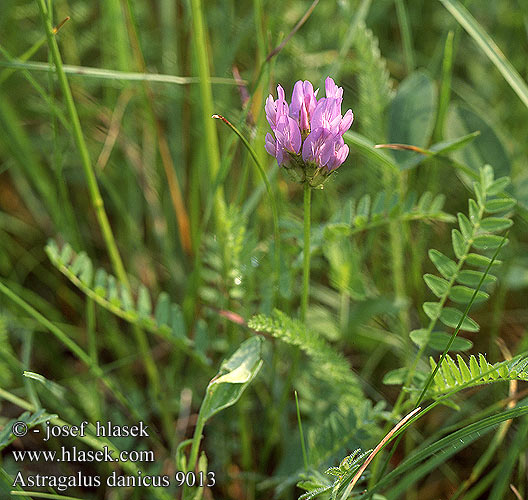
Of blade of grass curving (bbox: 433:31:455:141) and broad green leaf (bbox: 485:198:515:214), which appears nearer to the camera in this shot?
broad green leaf (bbox: 485:198:515:214)

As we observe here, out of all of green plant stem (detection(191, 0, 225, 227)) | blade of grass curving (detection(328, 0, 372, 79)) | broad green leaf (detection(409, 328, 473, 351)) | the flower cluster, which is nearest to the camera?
the flower cluster

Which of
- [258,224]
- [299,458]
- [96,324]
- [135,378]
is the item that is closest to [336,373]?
[299,458]

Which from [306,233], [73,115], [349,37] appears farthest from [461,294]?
[73,115]

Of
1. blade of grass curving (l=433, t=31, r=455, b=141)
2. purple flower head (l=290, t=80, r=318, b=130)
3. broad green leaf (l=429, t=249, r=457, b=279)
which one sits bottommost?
broad green leaf (l=429, t=249, r=457, b=279)

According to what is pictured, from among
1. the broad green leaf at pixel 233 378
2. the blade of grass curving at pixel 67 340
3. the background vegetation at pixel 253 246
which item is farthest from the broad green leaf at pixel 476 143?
the blade of grass curving at pixel 67 340

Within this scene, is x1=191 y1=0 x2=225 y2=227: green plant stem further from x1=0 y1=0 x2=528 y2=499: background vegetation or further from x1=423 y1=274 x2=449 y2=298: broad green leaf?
x1=423 y1=274 x2=449 y2=298: broad green leaf

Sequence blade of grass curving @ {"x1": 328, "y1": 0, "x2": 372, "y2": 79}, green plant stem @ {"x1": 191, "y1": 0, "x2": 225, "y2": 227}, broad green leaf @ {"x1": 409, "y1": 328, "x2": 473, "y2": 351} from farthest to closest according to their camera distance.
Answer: blade of grass curving @ {"x1": 328, "y1": 0, "x2": 372, "y2": 79} < green plant stem @ {"x1": 191, "y1": 0, "x2": 225, "y2": 227} < broad green leaf @ {"x1": 409, "y1": 328, "x2": 473, "y2": 351}
